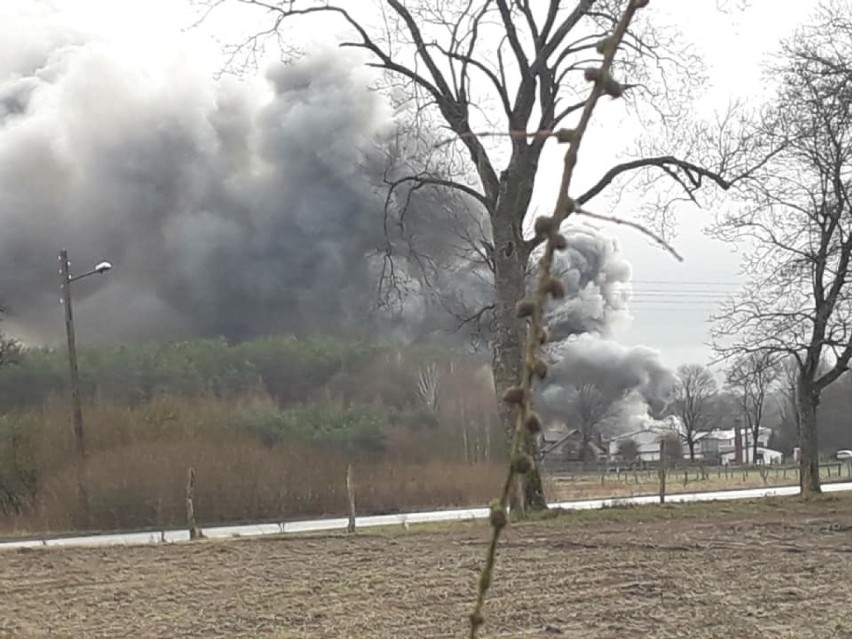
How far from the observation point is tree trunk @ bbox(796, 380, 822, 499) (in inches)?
750

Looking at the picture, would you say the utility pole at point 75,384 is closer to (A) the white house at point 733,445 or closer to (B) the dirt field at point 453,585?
(B) the dirt field at point 453,585

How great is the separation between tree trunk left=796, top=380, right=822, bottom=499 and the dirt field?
5.98 meters

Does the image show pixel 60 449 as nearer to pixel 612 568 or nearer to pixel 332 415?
pixel 332 415

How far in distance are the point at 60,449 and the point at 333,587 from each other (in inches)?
691

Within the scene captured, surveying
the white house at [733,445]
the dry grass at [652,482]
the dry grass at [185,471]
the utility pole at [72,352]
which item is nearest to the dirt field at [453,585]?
the dry grass at [185,471]

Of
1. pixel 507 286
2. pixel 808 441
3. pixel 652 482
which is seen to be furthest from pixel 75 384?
pixel 652 482

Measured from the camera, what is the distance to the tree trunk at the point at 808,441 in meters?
19.0

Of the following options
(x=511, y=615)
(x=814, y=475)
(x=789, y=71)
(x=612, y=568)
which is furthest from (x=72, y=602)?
(x=814, y=475)

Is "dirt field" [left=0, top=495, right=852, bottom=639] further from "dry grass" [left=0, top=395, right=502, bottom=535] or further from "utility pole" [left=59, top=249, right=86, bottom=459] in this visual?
"utility pole" [left=59, top=249, right=86, bottom=459]

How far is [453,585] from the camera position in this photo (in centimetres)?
882

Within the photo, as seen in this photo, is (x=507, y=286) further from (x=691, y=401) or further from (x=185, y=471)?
(x=691, y=401)

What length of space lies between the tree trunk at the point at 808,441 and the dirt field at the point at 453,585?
5.98 metres

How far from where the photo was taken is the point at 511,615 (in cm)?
752

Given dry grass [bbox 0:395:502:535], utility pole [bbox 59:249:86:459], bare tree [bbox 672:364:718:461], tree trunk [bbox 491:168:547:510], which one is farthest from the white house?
tree trunk [bbox 491:168:547:510]
